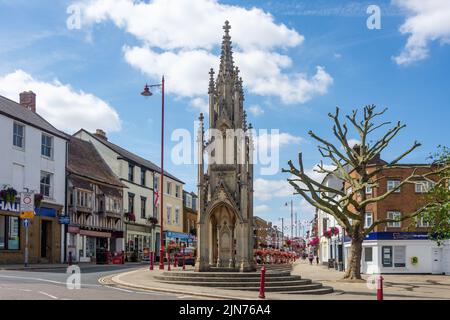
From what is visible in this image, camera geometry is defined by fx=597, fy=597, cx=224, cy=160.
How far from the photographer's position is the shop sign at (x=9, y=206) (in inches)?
1480

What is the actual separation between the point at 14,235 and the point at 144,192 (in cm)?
2391

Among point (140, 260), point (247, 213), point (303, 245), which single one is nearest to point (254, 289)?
point (247, 213)

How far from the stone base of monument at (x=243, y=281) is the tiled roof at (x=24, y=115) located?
66.1 ft

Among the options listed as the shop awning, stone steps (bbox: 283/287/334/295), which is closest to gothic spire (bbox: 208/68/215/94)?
stone steps (bbox: 283/287/334/295)

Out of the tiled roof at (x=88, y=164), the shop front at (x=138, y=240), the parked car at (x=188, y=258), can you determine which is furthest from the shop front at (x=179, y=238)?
the parked car at (x=188, y=258)

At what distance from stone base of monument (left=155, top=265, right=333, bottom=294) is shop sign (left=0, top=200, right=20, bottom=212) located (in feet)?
55.8

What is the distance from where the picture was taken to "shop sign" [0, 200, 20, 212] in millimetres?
37594

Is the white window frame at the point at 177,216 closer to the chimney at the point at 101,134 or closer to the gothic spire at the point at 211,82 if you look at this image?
the chimney at the point at 101,134

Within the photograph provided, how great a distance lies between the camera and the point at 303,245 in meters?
160

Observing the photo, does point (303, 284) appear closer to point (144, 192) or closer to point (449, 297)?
point (449, 297)

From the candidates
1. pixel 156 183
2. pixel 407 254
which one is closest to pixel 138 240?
pixel 156 183

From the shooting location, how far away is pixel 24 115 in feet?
138

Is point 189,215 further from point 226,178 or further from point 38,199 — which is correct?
point 226,178

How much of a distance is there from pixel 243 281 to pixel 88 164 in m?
32.0
